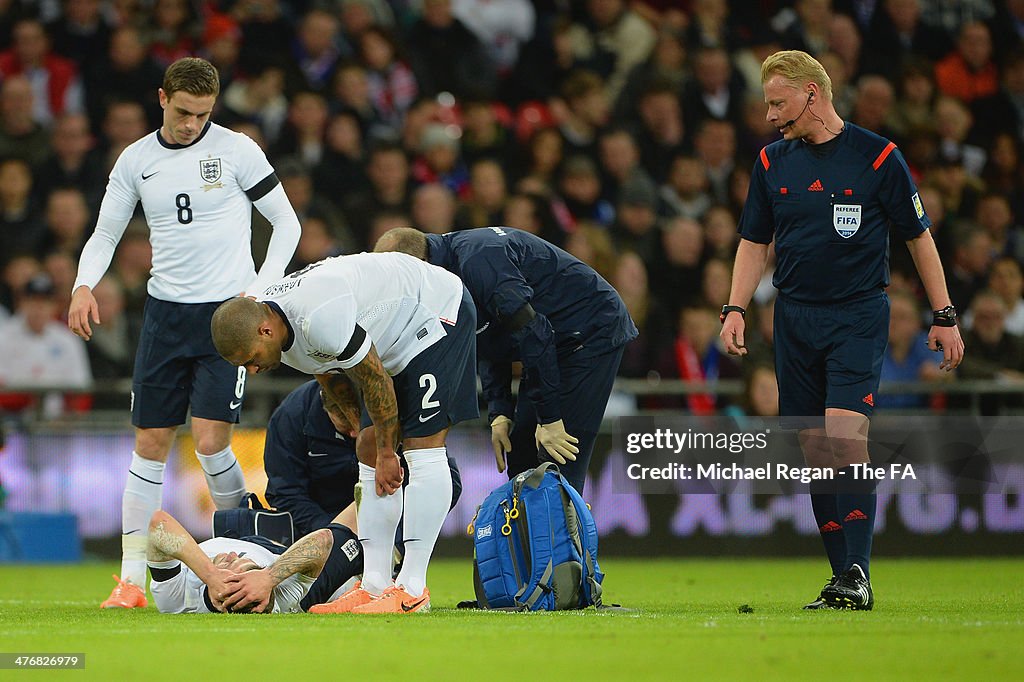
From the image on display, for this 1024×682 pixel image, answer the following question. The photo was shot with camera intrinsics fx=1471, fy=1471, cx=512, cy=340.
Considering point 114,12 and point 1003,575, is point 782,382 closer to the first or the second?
point 1003,575

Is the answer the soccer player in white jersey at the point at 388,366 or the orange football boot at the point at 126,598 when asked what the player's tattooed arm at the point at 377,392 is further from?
the orange football boot at the point at 126,598

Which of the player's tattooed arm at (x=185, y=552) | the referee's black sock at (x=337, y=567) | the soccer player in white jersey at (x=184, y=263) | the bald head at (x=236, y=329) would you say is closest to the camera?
the bald head at (x=236, y=329)

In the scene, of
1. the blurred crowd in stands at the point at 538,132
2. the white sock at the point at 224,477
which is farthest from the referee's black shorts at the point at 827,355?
the blurred crowd in stands at the point at 538,132

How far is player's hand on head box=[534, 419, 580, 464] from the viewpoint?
702 centimetres

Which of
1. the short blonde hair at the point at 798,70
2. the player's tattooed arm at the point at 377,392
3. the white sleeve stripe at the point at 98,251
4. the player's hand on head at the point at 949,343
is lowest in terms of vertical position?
the player's tattooed arm at the point at 377,392

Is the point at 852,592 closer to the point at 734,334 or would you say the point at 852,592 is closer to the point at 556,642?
the point at 734,334

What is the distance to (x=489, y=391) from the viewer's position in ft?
24.7

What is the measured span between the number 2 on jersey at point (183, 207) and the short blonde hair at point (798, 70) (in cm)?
314

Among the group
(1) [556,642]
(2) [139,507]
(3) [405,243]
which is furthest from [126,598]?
(1) [556,642]

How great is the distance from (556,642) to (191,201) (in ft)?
12.4

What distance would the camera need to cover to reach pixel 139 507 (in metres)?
7.86

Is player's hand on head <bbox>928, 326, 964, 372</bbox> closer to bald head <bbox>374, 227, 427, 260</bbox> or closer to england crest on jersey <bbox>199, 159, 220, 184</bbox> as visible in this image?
bald head <bbox>374, 227, 427, 260</bbox>

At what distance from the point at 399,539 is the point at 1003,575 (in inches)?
176

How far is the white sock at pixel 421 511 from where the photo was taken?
261 inches
